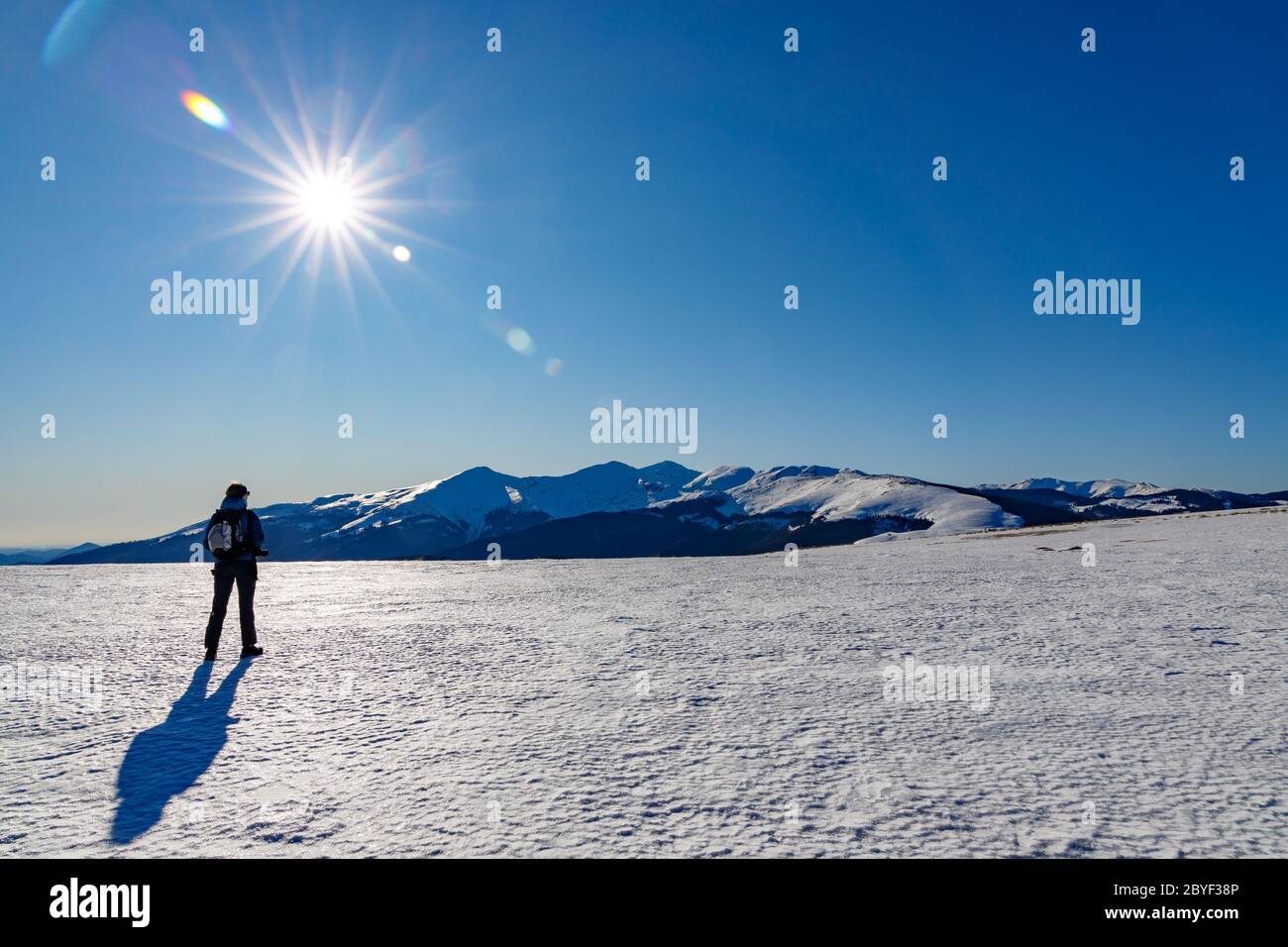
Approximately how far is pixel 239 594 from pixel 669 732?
6964 mm

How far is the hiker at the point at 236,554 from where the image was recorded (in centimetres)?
912

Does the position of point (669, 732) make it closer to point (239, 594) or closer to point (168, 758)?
point (168, 758)

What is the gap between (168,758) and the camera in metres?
5.30

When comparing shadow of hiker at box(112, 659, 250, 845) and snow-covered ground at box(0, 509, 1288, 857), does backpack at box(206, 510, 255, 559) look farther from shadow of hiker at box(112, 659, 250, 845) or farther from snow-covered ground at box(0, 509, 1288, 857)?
shadow of hiker at box(112, 659, 250, 845)

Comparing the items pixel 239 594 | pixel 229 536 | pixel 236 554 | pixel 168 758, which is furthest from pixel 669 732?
pixel 229 536

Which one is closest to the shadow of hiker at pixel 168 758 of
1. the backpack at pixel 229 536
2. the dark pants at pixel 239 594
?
the dark pants at pixel 239 594

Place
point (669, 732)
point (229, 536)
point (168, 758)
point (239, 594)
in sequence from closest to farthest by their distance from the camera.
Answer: point (168, 758), point (669, 732), point (239, 594), point (229, 536)

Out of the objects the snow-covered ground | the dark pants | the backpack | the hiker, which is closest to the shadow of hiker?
the snow-covered ground

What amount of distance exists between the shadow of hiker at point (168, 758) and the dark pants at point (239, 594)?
5.78ft

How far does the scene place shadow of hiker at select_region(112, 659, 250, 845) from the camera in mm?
4309

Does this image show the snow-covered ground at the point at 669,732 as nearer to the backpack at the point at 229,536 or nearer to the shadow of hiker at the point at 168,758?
the shadow of hiker at the point at 168,758

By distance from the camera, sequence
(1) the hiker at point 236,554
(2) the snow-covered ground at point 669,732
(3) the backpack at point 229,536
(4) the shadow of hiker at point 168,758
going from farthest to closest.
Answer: (3) the backpack at point 229,536, (1) the hiker at point 236,554, (4) the shadow of hiker at point 168,758, (2) the snow-covered ground at point 669,732

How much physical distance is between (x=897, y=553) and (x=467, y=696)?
717 inches
